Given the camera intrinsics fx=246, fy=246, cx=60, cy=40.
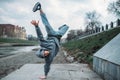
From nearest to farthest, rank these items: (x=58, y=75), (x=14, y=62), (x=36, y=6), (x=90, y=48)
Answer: (x=36, y=6)
(x=58, y=75)
(x=14, y=62)
(x=90, y=48)

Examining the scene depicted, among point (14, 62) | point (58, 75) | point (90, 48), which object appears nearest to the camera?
point (58, 75)

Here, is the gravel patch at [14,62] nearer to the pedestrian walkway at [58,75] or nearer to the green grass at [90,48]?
the pedestrian walkway at [58,75]

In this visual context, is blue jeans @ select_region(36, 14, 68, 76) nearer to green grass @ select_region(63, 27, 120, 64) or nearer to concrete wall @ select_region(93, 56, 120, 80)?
concrete wall @ select_region(93, 56, 120, 80)

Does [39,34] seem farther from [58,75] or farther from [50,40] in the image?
[58,75]

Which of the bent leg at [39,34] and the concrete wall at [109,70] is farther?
the bent leg at [39,34]

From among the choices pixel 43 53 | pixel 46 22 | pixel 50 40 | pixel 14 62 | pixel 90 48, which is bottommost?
pixel 14 62

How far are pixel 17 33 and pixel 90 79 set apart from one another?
6291 inches

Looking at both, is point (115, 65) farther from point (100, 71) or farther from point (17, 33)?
point (17, 33)

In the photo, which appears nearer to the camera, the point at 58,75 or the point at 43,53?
the point at 43,53

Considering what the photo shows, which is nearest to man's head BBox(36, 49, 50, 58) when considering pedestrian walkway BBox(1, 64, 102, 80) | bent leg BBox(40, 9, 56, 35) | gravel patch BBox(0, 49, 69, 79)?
bent leg BBox(40, 9, 56, 35)

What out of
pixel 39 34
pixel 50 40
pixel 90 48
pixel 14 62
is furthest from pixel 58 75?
pixel 90 48

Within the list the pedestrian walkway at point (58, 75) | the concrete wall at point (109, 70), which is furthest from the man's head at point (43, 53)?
the concrete wall at point (109, 70)

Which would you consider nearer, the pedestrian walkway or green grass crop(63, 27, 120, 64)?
the pedestrian walkway

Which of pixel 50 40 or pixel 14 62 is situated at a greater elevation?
pixel 50 40
